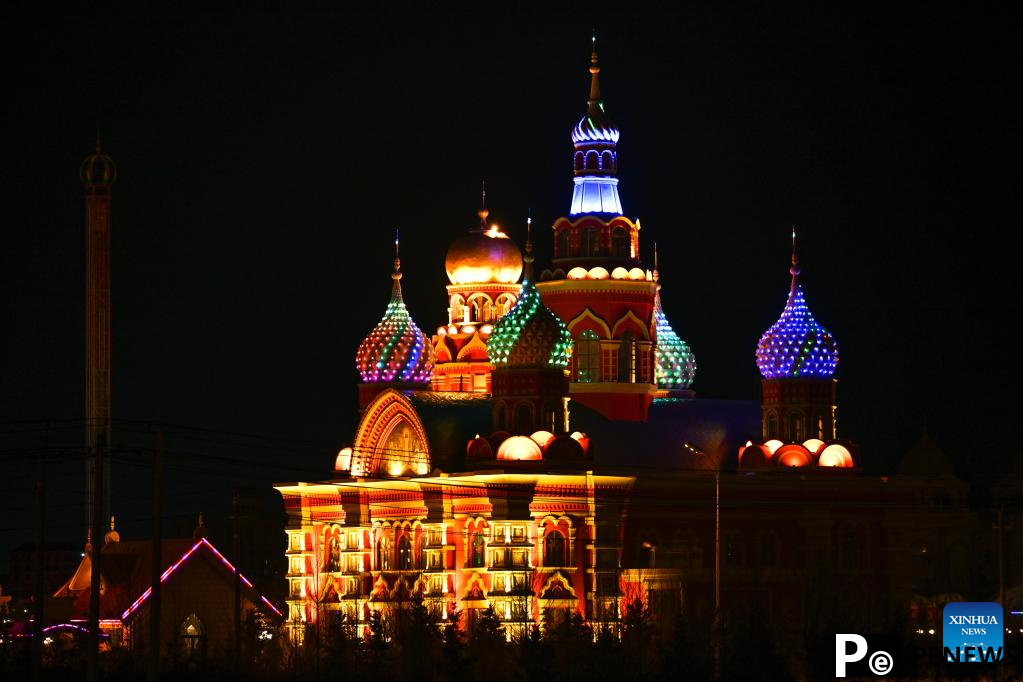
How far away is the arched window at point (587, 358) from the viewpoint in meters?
73.6

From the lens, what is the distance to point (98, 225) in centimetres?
7588

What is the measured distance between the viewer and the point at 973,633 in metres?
57.6

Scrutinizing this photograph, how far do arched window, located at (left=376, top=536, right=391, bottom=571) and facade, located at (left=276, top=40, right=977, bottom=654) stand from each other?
0.04 meters

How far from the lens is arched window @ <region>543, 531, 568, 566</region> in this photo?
221ft

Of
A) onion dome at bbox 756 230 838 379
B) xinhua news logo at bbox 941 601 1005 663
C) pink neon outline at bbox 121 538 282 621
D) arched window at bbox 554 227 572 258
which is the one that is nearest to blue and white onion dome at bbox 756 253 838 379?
onion dome at bbox 756 230 838 379

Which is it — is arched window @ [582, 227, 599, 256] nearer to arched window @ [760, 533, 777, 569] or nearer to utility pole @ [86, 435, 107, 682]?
arched window @ [760, 533, 777, 569]

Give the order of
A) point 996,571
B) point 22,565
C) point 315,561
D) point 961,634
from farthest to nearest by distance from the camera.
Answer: point 22,565, point 996,571, point 315,561, point 961,634

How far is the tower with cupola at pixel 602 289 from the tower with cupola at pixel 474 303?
166 centimetres

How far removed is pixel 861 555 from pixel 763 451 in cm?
383

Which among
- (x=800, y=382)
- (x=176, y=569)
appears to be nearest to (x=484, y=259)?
(x=800, y=382)

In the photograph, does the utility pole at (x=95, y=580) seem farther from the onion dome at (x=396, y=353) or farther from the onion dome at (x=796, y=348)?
the onion dome at (x=796, y=348)

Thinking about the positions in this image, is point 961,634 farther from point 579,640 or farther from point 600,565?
point 600,565

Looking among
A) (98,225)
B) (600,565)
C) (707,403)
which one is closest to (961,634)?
(600,565)

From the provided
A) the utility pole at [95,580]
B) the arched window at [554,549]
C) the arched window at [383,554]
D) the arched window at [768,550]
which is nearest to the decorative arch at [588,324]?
the arched window at [768,550]
